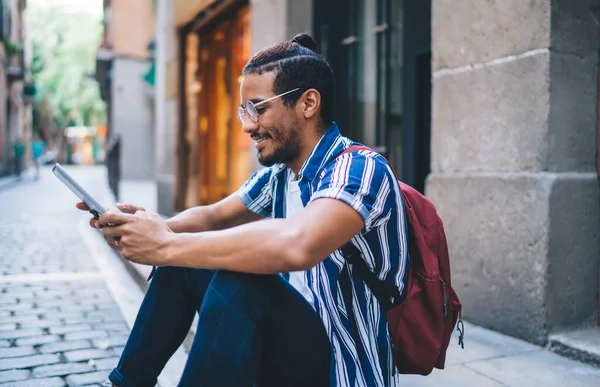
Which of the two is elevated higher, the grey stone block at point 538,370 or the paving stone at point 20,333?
the grey stone block at point 538,370

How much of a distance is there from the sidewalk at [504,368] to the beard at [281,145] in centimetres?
128

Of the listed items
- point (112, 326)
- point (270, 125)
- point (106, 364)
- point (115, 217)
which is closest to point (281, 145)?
point (270, 125)

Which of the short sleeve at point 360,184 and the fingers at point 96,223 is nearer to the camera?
the short sleeve at point 360,184

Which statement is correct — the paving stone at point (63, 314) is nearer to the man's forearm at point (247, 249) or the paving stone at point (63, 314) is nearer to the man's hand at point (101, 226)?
the man's hand at point (101, 226)

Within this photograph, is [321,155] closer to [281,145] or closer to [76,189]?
[281,145]

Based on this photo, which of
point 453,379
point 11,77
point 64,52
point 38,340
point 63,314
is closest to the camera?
point 453,379

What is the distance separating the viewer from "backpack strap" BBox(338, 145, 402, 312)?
72.0 inches

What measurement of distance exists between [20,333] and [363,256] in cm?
274

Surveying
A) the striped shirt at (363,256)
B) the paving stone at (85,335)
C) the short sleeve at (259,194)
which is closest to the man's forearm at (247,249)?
the striped shirt at (363,256)

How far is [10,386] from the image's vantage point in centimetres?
273

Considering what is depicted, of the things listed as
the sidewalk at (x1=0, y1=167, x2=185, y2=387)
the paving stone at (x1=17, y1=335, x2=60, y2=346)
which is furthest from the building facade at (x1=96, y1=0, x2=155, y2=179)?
the paving stone at (x1=17, y1=335, x2=60, y2=346)

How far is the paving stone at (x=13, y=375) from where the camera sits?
281 centimetres

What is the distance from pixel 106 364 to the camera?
3094 millimetres

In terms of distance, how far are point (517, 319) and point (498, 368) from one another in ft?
1.61
